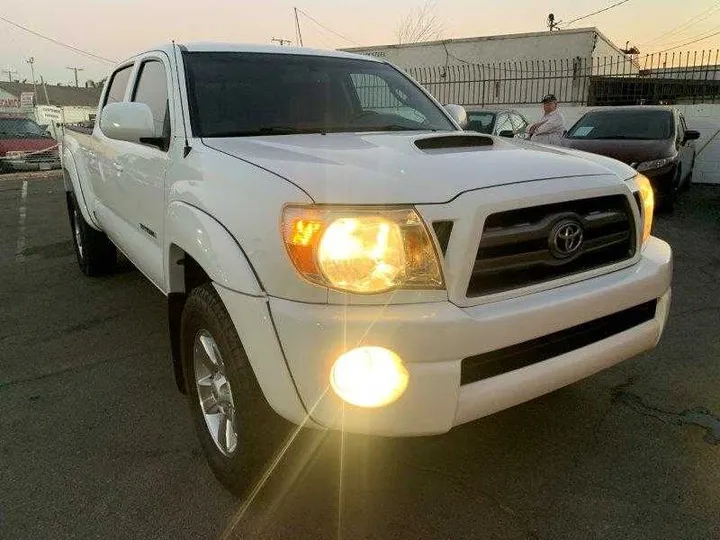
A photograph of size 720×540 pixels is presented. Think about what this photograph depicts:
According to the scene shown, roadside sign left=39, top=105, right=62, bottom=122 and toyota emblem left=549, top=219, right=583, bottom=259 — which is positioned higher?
roadside sign left=39, top=105, right=62, bottom=122

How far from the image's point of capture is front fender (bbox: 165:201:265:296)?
1.91 meters

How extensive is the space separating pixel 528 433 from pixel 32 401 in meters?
2.53

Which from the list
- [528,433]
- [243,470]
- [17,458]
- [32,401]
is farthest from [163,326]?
[528,433]

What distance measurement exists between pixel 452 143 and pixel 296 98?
3.45 ft

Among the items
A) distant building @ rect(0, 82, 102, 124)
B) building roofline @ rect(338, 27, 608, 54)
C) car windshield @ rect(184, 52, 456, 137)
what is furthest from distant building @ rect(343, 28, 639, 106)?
distant building @ rect(0, 82, 102, 124)

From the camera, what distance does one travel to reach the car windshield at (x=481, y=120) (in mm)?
10339

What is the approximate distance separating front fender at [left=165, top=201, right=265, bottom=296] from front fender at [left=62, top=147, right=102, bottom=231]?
7.28 feet

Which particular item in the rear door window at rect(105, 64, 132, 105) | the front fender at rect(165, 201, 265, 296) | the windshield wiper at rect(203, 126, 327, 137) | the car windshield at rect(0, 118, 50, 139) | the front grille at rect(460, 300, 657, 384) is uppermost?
the rear door window at rect(105, 64, 132, 105)

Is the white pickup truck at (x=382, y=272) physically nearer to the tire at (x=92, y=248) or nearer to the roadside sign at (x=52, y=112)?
the tire at (x=92, y=248)

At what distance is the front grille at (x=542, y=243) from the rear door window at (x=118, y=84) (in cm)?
298

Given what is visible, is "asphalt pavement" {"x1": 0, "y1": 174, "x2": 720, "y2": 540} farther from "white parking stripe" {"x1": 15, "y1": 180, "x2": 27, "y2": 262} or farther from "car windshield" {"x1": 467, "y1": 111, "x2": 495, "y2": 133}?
"car windshield" {"x1": 467, "y1": 111, "x2": 495, "y2": 133}

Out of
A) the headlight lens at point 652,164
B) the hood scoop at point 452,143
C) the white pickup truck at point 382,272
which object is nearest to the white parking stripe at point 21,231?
the white pickup truck at point 382,272

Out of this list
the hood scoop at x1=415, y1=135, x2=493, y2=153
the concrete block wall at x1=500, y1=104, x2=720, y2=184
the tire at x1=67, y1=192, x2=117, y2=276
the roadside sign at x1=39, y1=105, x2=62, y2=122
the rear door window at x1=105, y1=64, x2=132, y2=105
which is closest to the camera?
the hood scoop at x1=415, y1=135, x2=493, y2=153

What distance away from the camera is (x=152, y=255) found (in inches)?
118
